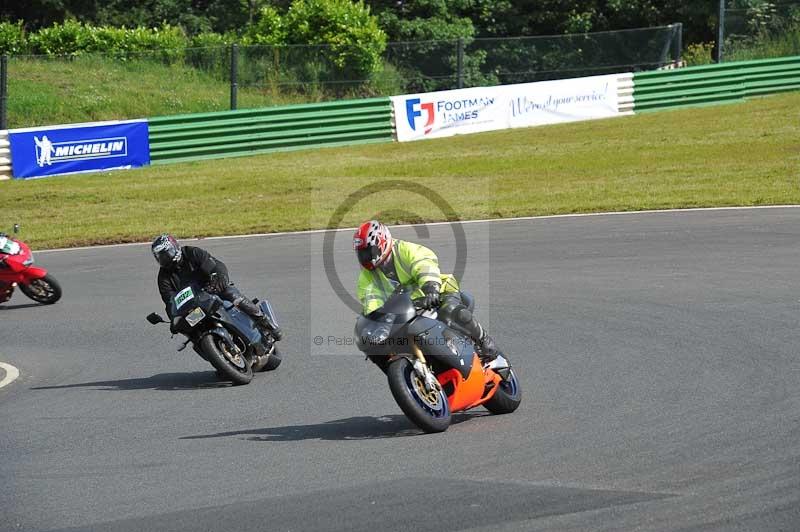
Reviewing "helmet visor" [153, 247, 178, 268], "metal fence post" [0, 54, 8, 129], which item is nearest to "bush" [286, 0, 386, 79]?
"metal fence post" [0, 54, 8, 129]

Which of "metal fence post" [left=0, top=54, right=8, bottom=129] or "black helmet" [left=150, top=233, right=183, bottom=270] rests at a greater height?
"metal fence post" [left=0, top=54, right=8, bottom=129]

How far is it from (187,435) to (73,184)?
19235 millimetres

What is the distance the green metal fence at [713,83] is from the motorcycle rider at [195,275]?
2479 centimetres

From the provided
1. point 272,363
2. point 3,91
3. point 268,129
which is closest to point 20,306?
point 272,363

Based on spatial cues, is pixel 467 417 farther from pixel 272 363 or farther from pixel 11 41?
pixel 11 41

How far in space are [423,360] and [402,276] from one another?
741mm

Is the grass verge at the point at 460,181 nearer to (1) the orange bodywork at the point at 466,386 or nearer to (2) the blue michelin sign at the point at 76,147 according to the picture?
(2) the blue michelin sign at the point at 76,147

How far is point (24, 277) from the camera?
16.5m

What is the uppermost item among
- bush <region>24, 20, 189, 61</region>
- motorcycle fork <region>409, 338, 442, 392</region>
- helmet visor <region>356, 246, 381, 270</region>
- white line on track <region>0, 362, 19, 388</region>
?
bush <region>24, 20, 189, 61</region>

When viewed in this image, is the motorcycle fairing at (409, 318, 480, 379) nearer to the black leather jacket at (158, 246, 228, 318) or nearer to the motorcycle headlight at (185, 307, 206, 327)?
the motorcycle headlight at (185, 307, 206, 327)

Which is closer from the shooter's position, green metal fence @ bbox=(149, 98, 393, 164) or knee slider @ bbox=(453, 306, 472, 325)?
knee slider @ bbox=(453, 306, 472, 325)

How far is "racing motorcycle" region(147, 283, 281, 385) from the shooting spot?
11359 mm

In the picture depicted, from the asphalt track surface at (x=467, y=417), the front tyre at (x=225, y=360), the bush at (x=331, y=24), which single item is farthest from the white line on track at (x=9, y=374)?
the bush at (x=331, y=24)

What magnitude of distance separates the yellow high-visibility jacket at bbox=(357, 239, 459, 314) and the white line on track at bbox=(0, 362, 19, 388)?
5041 mm
